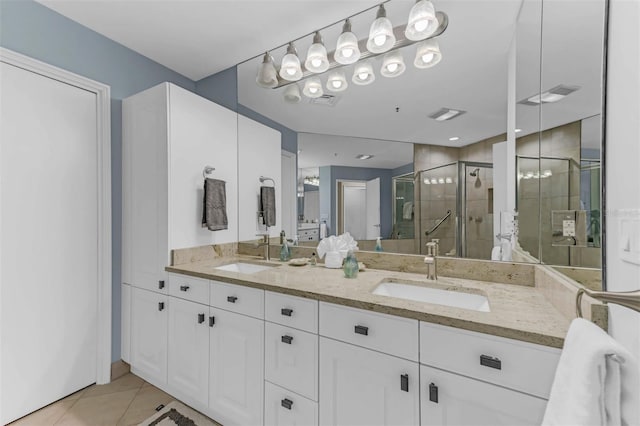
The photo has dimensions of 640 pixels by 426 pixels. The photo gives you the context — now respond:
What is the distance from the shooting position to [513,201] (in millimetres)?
1400

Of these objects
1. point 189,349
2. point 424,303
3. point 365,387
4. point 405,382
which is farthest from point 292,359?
point 189,349

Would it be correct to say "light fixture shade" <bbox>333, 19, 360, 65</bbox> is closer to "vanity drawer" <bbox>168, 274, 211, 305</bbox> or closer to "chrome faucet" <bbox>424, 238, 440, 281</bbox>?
"chrome faucet" <bbox>424, 238, 440, 281</bbox>

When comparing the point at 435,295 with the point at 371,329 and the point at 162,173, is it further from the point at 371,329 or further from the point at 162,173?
the point at 162,173

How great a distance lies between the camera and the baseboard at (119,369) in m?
2.02

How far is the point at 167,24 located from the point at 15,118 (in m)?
1.05

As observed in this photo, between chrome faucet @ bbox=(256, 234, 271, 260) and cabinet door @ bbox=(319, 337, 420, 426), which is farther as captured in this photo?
chrome faucet @ bbox=(256, 234, 271, 260)

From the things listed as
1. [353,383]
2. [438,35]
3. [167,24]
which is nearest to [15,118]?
[167,24]

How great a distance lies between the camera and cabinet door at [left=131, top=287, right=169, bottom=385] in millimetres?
1826

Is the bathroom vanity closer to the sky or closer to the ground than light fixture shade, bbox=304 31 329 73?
closer to the ground

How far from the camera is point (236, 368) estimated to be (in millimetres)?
1474

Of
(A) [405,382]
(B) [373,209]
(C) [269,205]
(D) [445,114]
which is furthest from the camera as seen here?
(C) [269,205]

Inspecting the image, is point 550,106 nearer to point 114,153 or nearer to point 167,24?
point 167,24

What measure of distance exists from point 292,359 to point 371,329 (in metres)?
0.43

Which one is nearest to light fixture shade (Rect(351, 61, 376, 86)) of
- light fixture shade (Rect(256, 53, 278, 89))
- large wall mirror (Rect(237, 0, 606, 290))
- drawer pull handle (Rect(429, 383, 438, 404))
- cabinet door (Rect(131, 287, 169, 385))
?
large wall mirror (Rect(237, 0, 606, 290))
